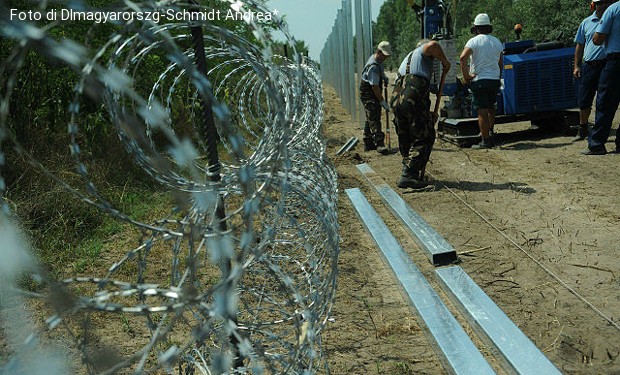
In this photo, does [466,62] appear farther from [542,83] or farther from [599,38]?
[599,38]

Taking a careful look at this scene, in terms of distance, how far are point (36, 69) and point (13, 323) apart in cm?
395

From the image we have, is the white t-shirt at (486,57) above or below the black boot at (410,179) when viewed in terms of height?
above

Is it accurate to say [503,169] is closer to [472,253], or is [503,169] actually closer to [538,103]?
[538,103]

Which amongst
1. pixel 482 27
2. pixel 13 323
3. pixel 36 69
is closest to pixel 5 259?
pixel 13 323

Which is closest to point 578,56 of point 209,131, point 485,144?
point 485,144

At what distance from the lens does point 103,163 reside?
8430 mm

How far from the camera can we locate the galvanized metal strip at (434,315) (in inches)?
135

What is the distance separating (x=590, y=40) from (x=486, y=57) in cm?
162

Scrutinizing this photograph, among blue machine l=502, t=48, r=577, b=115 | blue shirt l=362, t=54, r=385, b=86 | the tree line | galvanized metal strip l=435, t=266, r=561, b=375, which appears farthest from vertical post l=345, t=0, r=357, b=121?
galvanized metal strip l=435, t=266, r=561, b=375

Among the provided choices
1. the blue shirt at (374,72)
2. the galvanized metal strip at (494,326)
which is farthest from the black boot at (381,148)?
the galvanized metal strip at (494,326)

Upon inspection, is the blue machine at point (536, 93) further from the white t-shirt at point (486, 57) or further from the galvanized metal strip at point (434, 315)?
the galvanized metal strip at point (434, 315)

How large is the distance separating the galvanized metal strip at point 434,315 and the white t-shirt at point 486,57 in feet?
15.3

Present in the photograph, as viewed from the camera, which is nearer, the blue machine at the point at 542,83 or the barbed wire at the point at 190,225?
the barbed wire at the point at 190,225

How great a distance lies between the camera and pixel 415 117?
7.56m
